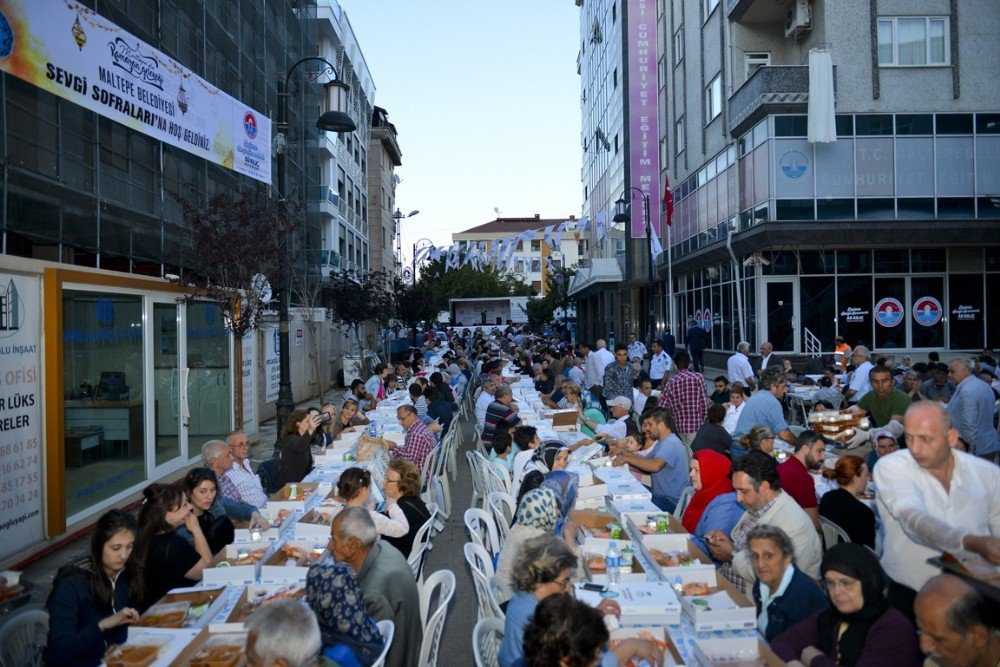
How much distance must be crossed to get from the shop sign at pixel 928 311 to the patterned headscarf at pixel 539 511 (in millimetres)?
21448

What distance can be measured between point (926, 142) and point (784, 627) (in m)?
21.8

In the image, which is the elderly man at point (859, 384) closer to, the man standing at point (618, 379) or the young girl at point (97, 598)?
the man standing at point (618, 379)

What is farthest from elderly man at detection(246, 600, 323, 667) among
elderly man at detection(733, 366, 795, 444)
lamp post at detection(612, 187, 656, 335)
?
lamp post at detection(612, 187, 656, 335)

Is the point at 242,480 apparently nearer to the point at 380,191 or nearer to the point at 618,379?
the point at 618,379

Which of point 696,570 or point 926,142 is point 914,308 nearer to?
point 926,142

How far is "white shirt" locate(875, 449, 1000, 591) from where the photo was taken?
13.3 ft

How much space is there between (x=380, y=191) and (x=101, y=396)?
49.2 m

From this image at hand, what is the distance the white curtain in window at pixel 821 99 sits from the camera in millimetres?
21203

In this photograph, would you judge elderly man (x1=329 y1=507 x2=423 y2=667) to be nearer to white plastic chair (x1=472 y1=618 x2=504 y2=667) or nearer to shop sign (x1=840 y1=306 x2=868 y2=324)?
white plastic chair (x1=472 y1=618 x2=504 y2=667)

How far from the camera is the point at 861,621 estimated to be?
144 inches

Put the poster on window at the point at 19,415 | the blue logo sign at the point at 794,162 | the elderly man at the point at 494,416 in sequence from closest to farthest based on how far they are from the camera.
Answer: the poster on window at the point at 19,415 → the elderly man at the point at 494,416 → the blue logo sign at the point at 794,162

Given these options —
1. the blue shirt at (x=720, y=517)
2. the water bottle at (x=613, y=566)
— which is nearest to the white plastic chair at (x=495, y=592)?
the water bottle at (x=613, y=566)

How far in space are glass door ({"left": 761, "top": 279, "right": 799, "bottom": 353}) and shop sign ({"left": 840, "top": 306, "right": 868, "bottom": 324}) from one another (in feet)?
4.65

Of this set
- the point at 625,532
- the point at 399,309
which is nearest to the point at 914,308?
the point at 625,532
